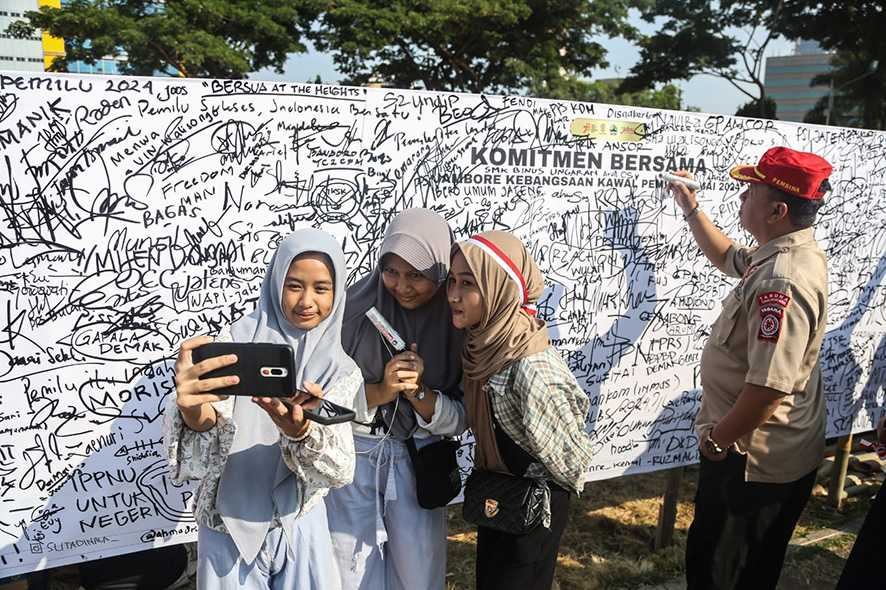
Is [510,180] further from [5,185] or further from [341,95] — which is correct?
[5,185]

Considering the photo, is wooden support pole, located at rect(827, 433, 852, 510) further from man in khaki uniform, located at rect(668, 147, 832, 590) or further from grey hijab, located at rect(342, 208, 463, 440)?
grey hijab, located at rect(342, 208, 463, 440)

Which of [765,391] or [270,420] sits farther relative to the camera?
[765,391]

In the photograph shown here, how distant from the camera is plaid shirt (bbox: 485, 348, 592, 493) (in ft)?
6.48

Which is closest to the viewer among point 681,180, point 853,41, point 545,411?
point 545,411

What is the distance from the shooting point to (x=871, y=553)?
2223 mm

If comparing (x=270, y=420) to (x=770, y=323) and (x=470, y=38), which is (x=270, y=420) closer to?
(x=770, y=323)

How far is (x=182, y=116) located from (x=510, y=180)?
4.57 ft

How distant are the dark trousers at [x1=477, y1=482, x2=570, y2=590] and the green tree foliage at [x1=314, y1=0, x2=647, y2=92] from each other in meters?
17.4

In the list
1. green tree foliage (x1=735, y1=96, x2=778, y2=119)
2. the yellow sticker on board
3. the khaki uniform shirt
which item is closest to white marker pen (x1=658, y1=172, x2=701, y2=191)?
the yellow sticker on board

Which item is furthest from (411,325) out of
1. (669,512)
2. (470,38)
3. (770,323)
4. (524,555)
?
(470,38)

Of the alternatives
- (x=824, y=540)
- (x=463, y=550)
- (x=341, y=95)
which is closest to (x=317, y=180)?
(x=341, y=95)

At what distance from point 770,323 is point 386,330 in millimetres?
1354

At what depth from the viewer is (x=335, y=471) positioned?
1.74m
